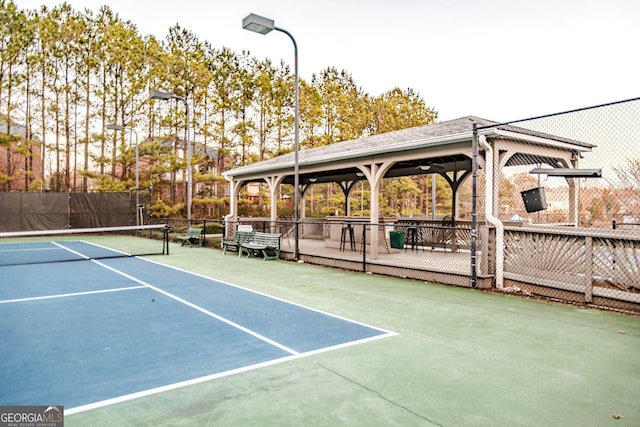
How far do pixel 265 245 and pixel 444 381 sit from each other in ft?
33.9

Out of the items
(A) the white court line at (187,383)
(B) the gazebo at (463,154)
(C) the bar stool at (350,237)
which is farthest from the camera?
(C) the bar stool at (350,237)

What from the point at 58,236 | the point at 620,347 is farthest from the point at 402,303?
the point at 58,236

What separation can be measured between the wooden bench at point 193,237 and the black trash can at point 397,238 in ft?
28.3

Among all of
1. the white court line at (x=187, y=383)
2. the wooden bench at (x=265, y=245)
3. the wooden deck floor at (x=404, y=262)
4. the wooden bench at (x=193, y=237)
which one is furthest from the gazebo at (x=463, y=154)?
the white court line at (x=187, y=383)

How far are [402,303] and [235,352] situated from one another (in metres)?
3.56

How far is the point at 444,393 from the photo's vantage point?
353 centimetres

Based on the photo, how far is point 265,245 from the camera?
13672 millimetres

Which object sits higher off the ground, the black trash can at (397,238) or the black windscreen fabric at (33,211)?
the black windscreen fabric at (33,211)

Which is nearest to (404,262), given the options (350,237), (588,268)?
(350,237)

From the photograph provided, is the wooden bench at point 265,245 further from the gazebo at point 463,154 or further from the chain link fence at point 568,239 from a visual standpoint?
the gazebo at point 463,154

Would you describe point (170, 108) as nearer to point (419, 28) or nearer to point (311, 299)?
point (419, 28)

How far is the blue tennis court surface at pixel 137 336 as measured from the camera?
12.3 feet

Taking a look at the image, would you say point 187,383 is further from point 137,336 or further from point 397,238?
point 397,238

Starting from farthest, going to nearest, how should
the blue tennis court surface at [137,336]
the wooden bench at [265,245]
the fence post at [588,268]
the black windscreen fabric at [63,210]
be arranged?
the black windscreen fabric at [63,210], the wooden bench at [265,245], the fence post at [588,268], the blue tennis court surface at [137,336]
